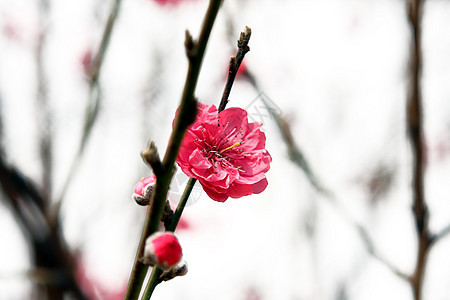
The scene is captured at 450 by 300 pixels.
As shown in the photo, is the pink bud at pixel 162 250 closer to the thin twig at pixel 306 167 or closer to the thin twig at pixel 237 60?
the thin twig at pixel 237 60

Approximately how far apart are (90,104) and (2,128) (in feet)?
2.21

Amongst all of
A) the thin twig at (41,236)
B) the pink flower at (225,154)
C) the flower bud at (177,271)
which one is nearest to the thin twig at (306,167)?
the pink flower at (225,154)

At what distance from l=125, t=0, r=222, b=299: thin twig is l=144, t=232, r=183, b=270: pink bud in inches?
0.5

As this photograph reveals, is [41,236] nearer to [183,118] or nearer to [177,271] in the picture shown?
[177,271]

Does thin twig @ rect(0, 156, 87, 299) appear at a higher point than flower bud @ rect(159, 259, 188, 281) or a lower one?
higher

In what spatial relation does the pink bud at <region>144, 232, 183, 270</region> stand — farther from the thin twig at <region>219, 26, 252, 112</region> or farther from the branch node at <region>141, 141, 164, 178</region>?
the thin twig at <region>219, 26, 252, 112</region>

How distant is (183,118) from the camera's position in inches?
13.8

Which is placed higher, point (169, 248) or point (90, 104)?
point (90, 104)

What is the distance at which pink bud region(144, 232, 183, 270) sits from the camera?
1.22 ft

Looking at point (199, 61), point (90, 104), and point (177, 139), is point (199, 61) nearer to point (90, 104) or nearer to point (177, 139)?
point (177, 139)

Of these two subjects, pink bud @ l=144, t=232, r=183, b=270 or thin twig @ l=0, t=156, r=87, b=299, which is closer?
pink bud @ l=144, t=232, r=183, b=270

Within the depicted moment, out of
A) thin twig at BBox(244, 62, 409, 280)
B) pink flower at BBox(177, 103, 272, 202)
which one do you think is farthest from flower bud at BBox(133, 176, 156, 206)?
thin twig at BBox(244, 62, 409, 280)

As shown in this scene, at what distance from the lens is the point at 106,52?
1366 mm

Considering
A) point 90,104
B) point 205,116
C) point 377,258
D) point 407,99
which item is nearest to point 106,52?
point 90,104
